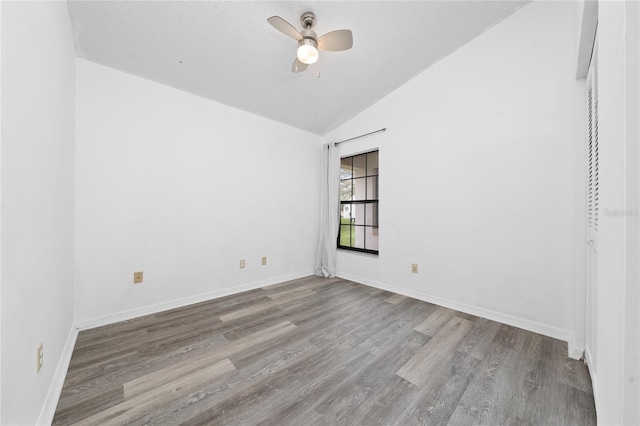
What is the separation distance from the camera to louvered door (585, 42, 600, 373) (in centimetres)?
148

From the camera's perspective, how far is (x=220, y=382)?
5.02 feet

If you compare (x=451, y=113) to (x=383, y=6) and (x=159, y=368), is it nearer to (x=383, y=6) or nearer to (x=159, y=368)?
(x=383, y=6)

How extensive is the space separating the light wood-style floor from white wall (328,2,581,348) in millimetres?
419

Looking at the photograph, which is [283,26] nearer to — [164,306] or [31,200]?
[31,200]

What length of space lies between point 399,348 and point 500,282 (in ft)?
4.37

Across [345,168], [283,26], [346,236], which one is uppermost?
[283,26]

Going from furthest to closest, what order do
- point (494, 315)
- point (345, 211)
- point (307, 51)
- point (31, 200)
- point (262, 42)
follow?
point (345, 211)
point (494, 315)
point (262, 42)
point (307, 51)
point (31, 200)

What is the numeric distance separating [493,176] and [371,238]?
6.05 feet

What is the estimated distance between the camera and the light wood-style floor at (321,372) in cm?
130

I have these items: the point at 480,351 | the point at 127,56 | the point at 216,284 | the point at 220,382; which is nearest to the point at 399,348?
the point at 480,351

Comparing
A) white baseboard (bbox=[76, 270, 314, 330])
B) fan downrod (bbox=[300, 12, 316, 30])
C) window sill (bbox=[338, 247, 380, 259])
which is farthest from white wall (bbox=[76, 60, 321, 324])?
fan downrod (bbox=[300, 12, 316, 30])

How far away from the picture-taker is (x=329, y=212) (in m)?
4.08

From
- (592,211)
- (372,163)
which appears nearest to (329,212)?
(372,163)

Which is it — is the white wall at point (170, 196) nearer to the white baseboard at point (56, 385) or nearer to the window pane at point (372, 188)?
the white baseboard at point (56, 385)
